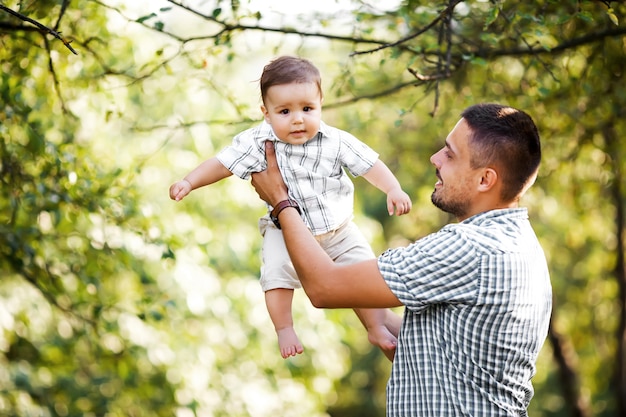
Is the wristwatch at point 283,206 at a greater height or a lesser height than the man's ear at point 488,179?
greater

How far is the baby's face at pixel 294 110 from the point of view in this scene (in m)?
2.49

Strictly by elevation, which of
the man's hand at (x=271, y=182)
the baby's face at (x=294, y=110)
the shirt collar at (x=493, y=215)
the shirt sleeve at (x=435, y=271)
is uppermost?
the baby's face at (x=294, y=110)

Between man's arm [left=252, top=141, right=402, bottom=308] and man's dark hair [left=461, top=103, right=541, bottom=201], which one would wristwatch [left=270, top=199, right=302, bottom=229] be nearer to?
man's arm [left=252, top=141, right=402, bottom=308]

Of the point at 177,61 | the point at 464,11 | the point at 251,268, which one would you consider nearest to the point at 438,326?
the point at 177,61

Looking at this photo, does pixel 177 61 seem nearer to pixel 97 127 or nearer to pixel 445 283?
pixel 445 283

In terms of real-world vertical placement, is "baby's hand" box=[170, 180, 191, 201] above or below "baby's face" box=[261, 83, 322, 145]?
below

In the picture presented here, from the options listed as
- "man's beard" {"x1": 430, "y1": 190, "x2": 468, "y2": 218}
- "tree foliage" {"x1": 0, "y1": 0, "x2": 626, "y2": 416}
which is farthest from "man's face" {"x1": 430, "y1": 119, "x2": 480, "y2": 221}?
"tree foliage" {"x1": 0, "y1": 0, "x2": 626, "y2": 416}

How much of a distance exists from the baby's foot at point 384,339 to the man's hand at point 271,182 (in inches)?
24.2

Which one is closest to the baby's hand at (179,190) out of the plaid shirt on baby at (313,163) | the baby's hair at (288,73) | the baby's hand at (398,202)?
the plaid shirt on baby at (313,163)

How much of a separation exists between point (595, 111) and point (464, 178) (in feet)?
10.7

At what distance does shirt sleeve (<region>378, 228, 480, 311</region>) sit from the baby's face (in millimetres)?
497

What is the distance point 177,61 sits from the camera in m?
4.48

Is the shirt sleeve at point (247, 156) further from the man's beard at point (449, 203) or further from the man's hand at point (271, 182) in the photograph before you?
the man's beard at point (449, 203)

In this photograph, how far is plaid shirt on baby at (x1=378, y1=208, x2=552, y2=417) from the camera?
2266 mm
